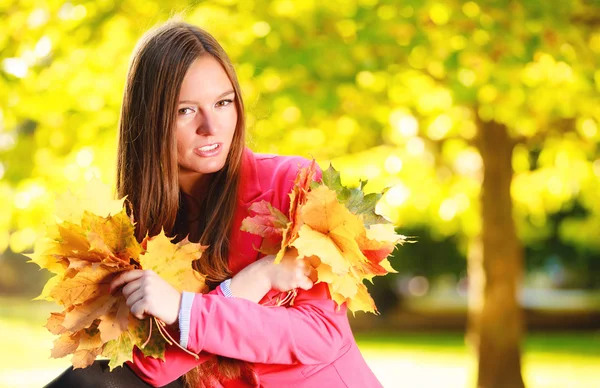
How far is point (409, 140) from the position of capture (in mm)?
8906

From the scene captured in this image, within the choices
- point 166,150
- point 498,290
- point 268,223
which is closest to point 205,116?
point 166,150

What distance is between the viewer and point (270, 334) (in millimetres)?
2451

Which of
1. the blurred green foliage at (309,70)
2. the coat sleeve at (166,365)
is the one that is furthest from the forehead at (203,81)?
the blurred green foliage at (309,70)

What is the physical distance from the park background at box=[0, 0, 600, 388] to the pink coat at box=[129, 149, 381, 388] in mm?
543

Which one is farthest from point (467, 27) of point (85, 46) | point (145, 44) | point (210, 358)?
point (210, 358)

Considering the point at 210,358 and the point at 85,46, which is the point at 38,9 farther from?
the point at 210,358

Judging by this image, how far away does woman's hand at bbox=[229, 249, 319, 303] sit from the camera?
2.53 meters

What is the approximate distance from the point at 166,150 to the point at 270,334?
2.29 ft

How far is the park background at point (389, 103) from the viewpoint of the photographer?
5699mm

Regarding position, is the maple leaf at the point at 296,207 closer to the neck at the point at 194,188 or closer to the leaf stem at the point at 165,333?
the leaf stem at the point at 165,333

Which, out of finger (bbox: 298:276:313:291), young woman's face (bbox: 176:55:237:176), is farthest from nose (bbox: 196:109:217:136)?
finger (bbox: 298:276:313:291)

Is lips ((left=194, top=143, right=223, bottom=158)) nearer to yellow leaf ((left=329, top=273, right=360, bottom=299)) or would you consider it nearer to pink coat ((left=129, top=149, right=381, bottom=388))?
pink coat ((left=129, top=149, right=381, bottom=388))

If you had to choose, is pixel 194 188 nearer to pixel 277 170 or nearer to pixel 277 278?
pixel 277 170

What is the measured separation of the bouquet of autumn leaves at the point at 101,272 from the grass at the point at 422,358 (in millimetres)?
8007
